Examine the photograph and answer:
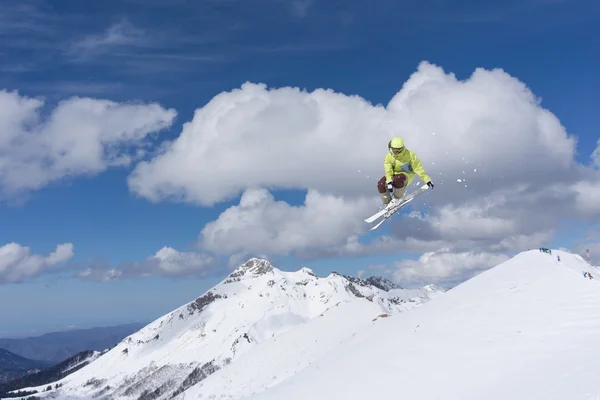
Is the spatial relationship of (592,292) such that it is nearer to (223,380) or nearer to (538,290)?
(538,290)

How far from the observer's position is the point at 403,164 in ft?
88.1

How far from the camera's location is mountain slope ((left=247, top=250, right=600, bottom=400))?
18.7 m

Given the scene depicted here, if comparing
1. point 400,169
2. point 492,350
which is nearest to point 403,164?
point 400,169

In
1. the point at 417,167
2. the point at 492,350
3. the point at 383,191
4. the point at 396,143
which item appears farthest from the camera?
the point at 383,191

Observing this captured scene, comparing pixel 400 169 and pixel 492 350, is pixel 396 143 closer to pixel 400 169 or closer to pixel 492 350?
pixel 400 169

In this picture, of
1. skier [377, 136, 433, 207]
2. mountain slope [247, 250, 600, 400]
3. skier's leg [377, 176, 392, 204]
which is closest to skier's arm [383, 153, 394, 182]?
skier [377, 136, 433, 207]

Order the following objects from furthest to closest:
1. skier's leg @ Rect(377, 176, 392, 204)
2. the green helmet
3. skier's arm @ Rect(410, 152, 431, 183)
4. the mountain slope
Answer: skier's leg @ Rect(377, 176, 392, 204) < skier's arm @ Rect(410, 152, 431, 183) < the green helmet < the mountain slope

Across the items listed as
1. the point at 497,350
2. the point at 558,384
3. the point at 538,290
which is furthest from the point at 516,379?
the point at 538,290

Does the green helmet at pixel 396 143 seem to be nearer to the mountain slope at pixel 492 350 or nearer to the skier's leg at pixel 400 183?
the skier's leg at pixel 400 183

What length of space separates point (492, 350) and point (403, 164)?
11747mm

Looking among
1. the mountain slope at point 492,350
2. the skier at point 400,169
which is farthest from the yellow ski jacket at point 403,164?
the mountain slope at point 492,350

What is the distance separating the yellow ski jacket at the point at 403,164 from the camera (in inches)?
1046

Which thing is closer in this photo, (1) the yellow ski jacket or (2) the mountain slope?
(2) the mountain slope

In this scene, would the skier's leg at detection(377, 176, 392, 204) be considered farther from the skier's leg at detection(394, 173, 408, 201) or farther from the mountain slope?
the mountain slope
